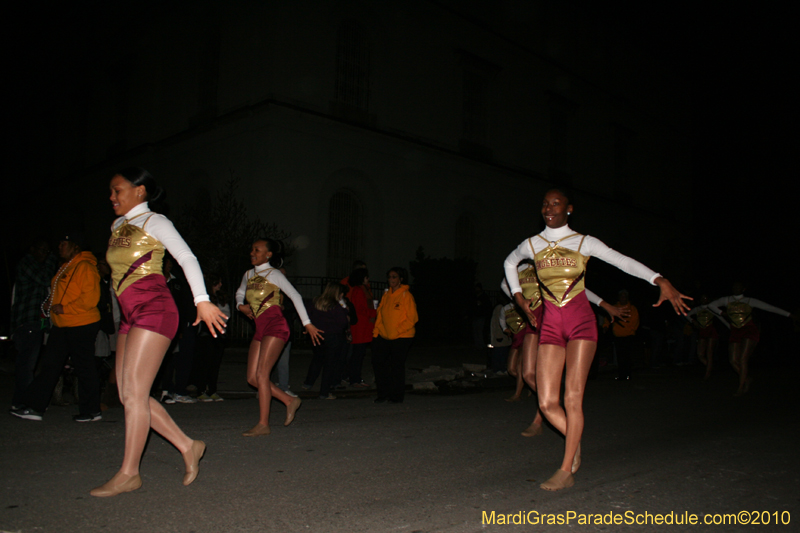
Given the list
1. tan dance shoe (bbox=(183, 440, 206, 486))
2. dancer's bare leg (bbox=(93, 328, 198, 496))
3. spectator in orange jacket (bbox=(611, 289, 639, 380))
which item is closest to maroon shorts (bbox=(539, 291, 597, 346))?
tan dance shoe (bbox=(183, 440, 206, 486))

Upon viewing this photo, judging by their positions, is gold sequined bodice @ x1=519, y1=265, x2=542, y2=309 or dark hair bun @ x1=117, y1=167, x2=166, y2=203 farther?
gold sequined bodice @ x1=519, y1=265, x2=542, y2=309

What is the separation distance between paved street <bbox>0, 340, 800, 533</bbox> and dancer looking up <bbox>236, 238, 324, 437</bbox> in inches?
13.4

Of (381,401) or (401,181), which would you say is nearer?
(381,401)

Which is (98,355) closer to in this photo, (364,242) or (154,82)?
(364,242)

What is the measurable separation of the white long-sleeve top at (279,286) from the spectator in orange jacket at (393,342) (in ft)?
8.50

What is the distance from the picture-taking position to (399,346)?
8664 mm

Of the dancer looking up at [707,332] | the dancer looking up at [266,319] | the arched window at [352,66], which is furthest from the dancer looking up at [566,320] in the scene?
the arched window at [352,66]

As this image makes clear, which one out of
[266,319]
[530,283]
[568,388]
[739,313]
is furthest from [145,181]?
[739,313]

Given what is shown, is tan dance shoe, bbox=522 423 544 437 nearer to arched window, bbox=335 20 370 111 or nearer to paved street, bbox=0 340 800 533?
paved street, bbox=0 340 800 533

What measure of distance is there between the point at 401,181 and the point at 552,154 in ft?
34.3

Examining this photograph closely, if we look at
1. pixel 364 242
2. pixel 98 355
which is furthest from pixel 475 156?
pixel 98 355

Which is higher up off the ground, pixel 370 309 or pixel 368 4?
pixel 368 4

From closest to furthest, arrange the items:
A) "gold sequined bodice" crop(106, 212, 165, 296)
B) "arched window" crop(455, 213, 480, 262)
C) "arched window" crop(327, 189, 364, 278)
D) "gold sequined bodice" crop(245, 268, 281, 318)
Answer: "gold sequined bodice" crop(106, 212, 165, 296)
"gold sequined bodice" crop(245, 268, 281, 318)
"arched window" crop(327, 189, 364, 278)
"arched window" crop(455, 213, 480, 262)

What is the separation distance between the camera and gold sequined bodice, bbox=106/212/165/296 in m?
4.12
